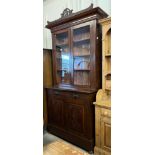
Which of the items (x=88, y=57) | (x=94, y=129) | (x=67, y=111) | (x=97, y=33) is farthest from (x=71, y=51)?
(x=94, y=129)

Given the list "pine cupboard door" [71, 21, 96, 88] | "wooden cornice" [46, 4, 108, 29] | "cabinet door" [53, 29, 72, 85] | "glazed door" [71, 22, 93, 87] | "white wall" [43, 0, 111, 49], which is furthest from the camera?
"cabinet door" [53, 29, 72, 85]

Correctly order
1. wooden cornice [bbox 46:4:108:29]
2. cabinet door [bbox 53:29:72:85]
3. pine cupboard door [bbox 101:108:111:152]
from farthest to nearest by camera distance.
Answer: cabinet door [bbox 53:29:72:85] < wooden cornice [bbox 46:4:108:29] < pine cupboard door [bbox 101:108:111:152]

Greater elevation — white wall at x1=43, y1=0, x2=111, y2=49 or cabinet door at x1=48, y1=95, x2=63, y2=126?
white wall at x1=43, y1=0, x2=111, y2=49

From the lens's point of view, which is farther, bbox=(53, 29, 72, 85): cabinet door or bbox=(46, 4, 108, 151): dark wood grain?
bbox=(53, 29, 72, 85): cabinet door

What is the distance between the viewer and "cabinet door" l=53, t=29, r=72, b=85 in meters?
2.79

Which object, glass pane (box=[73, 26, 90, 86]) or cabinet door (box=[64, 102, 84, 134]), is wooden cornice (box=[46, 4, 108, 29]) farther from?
cabinet door (box=[64, 102, 84, 134])

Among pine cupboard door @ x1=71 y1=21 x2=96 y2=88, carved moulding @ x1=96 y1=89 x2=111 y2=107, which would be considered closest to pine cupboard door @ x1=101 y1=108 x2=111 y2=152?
carved moulding @ x1=96 y1=89 x2=111 y2=107

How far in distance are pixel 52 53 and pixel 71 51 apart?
1.66 feet

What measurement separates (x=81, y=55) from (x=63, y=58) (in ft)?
1.44

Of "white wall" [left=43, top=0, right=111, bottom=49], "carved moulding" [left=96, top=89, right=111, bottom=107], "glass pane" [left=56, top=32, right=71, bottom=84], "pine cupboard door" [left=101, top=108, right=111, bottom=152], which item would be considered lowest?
"pine cupboard door" [left=101, top=108, right=111, bottom=152]

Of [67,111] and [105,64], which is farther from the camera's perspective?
[67,111]

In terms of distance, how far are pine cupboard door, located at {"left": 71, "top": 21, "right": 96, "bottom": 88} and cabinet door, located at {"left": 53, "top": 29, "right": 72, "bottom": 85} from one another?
13 cm
